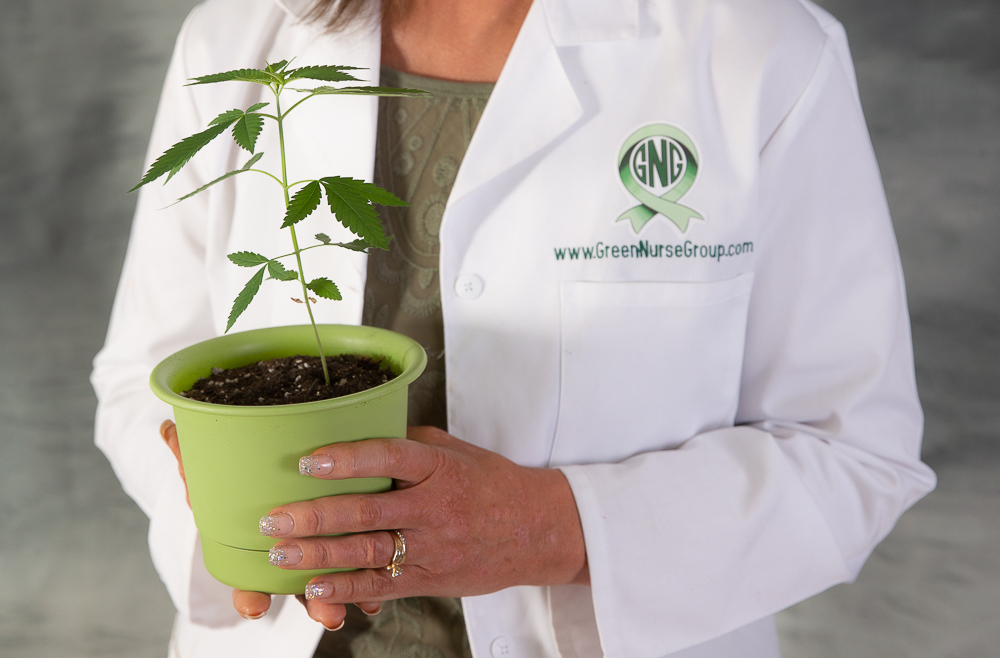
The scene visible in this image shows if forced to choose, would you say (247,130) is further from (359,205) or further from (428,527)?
(428,527)

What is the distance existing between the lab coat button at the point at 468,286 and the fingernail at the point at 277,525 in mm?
327

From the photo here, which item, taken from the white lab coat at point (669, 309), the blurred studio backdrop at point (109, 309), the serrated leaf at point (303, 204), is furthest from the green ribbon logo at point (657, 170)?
the blurred studio backdrop at point (109, 309)

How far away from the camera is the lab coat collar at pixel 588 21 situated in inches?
31.8

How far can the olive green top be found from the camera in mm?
833

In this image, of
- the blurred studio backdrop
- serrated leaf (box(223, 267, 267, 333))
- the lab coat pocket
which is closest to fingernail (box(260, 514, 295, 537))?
serrated leaf (box(223, 267, 267, 333))

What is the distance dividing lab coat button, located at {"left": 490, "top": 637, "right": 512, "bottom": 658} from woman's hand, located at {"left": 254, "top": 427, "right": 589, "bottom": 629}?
12cm

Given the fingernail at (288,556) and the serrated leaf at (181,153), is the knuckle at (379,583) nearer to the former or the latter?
the fingernail at (288,556)

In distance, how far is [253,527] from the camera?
56 centimetres

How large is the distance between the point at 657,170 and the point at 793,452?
331mm

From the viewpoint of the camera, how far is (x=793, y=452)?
0.81m

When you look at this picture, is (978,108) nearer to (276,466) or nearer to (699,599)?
(699,599)

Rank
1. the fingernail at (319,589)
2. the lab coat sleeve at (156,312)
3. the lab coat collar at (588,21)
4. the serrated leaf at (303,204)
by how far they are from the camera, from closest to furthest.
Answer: the serrated leaf at (303,204), the fingernail at (319,589), the lab coat collar at (588,21), the lab coat sleeve at (156,312)

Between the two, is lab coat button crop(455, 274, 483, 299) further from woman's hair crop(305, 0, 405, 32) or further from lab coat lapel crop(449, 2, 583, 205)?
woman's hair crop(305, 0, 405, 32)

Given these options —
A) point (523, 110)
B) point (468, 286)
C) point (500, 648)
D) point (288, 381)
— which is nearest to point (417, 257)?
point (468, 286)
